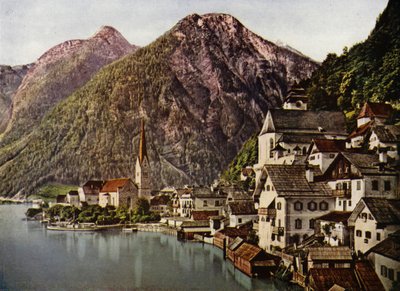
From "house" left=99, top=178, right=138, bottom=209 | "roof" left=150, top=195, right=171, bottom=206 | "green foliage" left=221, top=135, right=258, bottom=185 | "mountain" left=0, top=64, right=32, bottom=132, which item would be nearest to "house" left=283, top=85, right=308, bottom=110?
"green foliage" left=221, top=135, right=258, bottom=185

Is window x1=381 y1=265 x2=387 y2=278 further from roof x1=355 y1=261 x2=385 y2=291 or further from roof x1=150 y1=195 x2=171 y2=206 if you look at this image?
roof x1=150 y1=195 x2=171 y2=206

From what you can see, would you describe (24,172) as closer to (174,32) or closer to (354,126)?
(174,32)

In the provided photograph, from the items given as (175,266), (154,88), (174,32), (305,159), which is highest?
(174,32)

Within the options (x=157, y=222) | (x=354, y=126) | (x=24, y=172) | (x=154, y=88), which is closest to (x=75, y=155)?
(x=24, y=172)

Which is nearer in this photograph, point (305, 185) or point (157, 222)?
point (305, 185)

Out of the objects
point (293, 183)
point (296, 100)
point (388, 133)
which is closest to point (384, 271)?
point (293, 183)

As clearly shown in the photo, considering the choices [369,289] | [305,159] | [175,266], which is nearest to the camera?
[369,289]

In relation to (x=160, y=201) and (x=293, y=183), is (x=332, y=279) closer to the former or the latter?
(x=293, y=183)
